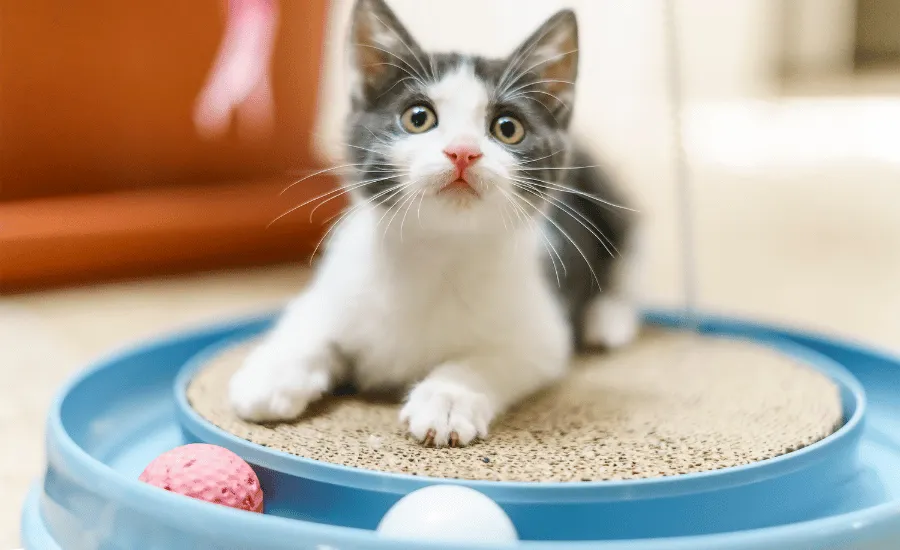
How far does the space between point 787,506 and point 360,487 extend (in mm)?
480

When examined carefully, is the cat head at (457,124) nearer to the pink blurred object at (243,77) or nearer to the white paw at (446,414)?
the white paw at (446,414)

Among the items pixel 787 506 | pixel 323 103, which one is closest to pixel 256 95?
pixel 323 103

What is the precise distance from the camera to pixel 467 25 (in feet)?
6.84

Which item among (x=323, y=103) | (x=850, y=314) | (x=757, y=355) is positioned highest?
(x=323, y=103)

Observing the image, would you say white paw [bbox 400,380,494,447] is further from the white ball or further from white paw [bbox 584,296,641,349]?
white paw [bbox 584,296,641,349]

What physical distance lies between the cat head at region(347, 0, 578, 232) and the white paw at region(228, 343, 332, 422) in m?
0.23

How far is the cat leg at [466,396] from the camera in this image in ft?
3.44

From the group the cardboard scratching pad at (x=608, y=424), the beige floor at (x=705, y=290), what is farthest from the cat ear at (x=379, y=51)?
the beige floor at (x=705, y=290)

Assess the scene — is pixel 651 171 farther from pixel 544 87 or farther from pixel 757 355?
pixel 544 87

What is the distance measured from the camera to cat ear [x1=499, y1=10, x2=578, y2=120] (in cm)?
116

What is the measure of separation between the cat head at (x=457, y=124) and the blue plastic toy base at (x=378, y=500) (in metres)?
0.35

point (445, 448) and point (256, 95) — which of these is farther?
point (256, 95)

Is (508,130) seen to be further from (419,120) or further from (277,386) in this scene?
(277,386)

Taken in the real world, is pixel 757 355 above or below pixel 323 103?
below
